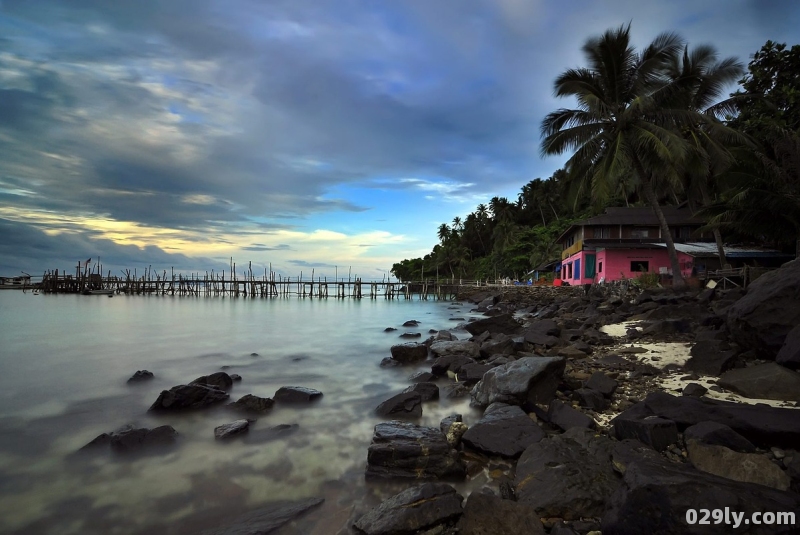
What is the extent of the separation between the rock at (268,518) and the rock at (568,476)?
7.14 ft

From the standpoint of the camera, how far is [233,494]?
471 cm

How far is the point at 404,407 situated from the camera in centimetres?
713

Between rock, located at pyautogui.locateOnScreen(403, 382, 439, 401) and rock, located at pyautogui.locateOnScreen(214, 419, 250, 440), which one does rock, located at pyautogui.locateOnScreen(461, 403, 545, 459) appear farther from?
rock, located at pyautogui.locateOnScreen(214, 419, 250, 440)

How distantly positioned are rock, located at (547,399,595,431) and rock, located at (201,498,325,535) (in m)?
3.14

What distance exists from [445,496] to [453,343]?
28.8 feet

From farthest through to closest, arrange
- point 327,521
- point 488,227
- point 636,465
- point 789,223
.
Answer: point 488,227 → point 789,223 → point 327,521 → point 636,465

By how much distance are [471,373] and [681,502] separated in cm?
607

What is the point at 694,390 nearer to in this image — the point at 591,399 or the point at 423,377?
the point at 591,399

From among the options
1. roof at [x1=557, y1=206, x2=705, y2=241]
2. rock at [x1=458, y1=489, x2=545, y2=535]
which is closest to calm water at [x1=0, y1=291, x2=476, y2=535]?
rock at [x1=458, y1=489, x2=545, y2=535]

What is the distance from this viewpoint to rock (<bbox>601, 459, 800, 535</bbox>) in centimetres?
260

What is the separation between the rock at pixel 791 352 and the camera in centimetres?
533

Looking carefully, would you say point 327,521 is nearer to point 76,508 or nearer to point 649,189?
point 76,508

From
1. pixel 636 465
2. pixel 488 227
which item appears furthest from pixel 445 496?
pixel 488 227

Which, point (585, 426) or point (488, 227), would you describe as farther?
point (488, 227)
